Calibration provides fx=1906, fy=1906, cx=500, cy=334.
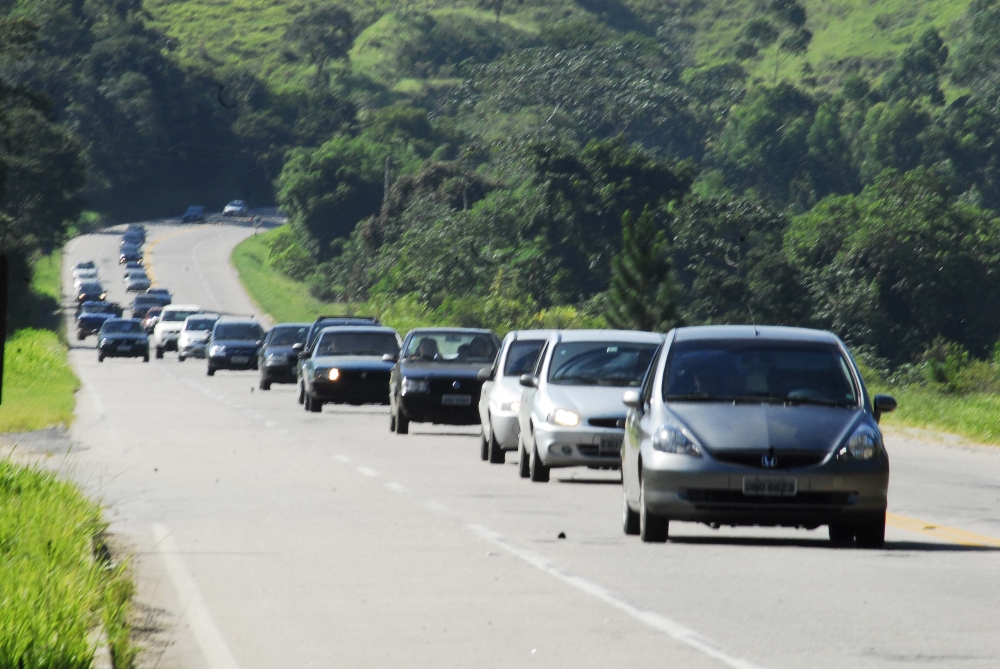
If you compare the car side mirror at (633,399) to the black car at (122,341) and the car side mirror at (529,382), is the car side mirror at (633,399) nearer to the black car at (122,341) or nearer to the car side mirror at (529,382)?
the car side mirror at (529,382)

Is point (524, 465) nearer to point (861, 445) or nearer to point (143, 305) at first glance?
point (861, 445)

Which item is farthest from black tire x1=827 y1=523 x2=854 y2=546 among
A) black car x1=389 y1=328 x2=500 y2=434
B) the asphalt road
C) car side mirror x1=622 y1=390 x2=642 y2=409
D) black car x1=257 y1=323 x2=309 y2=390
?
black car x1=257 y1=323 x2=309 y2=390

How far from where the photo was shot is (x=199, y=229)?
492ft

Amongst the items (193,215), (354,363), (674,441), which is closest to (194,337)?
(354,363)

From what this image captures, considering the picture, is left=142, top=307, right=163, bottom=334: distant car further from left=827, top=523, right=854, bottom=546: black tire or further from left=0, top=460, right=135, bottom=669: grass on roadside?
left=827, top=523, right=854, bottom=546: black tire

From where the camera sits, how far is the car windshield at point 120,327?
59.1 metres

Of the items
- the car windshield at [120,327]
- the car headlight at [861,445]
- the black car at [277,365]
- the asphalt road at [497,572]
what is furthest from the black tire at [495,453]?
the car windshield at [120,327]

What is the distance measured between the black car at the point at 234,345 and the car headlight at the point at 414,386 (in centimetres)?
2307

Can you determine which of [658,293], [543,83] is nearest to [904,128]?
[543,83]

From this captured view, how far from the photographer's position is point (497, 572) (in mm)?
11188

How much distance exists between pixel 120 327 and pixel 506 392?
41.0 metres

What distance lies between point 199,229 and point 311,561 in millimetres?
140393

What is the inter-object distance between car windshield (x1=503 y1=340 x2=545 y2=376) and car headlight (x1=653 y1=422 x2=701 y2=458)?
860cm

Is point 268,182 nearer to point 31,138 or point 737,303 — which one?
point 31,138
